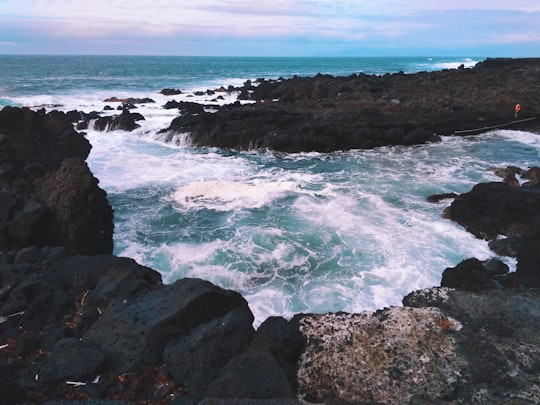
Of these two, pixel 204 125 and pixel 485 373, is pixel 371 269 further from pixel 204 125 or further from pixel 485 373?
pixel 204 125

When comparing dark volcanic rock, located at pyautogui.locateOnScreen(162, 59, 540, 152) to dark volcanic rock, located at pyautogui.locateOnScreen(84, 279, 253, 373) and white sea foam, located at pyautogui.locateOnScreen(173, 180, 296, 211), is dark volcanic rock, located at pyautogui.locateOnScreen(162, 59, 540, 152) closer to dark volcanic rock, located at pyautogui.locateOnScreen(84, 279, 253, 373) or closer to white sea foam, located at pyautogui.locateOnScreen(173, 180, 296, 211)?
white sea foam, located at pyautogui.locateOnScreen(173, 180, 296, 211)

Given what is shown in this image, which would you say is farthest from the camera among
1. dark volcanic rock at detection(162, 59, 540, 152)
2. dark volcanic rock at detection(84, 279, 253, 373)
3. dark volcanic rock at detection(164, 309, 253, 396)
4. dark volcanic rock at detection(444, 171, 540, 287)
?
dark volcanic rock at detection(162, 59, 540, 152)

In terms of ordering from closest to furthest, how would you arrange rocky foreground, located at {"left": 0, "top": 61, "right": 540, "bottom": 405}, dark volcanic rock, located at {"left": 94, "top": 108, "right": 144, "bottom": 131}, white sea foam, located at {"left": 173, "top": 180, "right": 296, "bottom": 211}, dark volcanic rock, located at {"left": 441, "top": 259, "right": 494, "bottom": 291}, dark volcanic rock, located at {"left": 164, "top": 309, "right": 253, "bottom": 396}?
rocky foreground, located at {"left": 0, "top": 61, "right": 540, "bottom": 405}
dark volcanic rock, located at {"left": 164, "top": 309, "right": 253, "bottom": 396}
dark volcanic rock, located at {"left": 441, "top": 259, "right": 494, "bottom": 291}
white sea foam, located at {"left": 173, "top": 180, "right": 296, "bottom": 211}
dark volcanic rock, located at {"left": 94, "top": 108, "right": 144, "bottom": 131}

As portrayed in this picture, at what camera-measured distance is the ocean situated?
8.91m

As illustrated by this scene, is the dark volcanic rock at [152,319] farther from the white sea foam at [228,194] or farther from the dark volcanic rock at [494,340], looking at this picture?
the white sea foam at [228,194]

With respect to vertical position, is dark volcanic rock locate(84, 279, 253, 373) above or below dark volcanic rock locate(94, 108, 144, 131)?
below

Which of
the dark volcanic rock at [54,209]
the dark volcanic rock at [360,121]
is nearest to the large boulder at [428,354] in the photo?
the dark volcanic rock at [54,209]

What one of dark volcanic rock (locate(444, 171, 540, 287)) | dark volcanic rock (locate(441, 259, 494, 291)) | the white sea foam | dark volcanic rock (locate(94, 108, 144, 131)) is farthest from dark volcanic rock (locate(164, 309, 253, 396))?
dark volcanic rock (locate(94, 108, 144, 131))

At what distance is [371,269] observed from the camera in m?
9.27

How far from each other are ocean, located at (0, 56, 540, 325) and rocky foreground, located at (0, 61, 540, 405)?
1.87m

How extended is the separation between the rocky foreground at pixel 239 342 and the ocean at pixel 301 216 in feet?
6.15

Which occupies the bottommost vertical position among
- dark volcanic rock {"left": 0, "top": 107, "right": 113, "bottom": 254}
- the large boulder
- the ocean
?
the ocean

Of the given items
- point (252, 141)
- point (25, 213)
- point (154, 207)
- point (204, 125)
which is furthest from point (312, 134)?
point (25, 213)

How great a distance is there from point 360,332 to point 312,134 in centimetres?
1697
